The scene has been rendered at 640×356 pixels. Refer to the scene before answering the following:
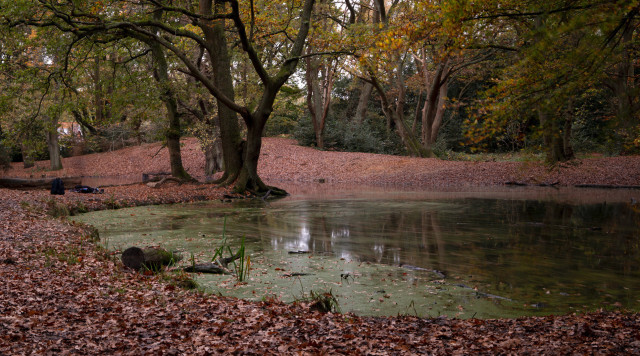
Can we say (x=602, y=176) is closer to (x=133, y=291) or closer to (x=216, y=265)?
(x=216, y=265)

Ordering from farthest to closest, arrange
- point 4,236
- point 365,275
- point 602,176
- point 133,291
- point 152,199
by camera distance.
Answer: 1. point 602,176
2. point 152,199
3. point 4,236
4. point 365,275
5. point 133,291

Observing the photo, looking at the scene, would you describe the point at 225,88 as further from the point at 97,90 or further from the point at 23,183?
the point at 23,183

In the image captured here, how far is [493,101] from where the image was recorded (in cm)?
724

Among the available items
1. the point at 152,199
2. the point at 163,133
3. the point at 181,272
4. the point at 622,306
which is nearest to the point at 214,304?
the point at 181,272

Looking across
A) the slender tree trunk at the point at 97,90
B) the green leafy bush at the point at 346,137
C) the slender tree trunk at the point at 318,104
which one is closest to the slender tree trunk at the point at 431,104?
the green leafy bush at the point at 346,137

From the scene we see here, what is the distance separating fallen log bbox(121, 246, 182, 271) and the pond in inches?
23.7

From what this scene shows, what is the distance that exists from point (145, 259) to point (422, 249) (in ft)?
15.5

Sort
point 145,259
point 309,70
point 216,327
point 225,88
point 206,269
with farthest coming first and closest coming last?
1. point 309,70
2. point 225,88
3. point 145,259
4. point 206,269
5. point 216,327

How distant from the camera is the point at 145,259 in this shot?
23.9 feet

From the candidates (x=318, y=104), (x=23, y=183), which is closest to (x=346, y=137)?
(x=318, y=104)

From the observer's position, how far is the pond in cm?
582

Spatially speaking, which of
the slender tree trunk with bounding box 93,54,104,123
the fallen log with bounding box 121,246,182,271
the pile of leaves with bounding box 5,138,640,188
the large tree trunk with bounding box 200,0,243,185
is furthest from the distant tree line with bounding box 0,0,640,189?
the fallen log with bounding box 121,246,182,271

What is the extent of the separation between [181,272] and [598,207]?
12.3 metres

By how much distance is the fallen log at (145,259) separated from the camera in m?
7.18
